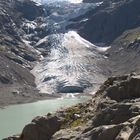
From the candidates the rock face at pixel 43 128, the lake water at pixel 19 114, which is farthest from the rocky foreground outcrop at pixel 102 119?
the lake water at pixel 19 114

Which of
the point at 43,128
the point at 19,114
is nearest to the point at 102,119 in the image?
the point at 43,128

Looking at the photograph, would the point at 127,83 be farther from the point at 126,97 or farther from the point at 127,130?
the point at 127,130

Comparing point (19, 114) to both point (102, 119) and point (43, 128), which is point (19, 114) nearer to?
point (43, 128)

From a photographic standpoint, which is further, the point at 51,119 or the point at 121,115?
the point at 51,119

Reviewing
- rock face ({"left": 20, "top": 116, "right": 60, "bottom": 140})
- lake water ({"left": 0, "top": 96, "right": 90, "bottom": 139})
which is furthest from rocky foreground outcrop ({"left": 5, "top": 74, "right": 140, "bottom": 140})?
lake water ({"left": 0, "top": 96, "right": 90, "bottom": 139})

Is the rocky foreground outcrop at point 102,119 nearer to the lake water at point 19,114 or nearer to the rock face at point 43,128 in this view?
the rock face at point 43,128

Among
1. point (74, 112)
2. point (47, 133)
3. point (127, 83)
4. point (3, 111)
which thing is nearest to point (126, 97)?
point (127, 83)

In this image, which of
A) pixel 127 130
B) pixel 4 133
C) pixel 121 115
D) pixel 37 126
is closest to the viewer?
pixel 127 130
